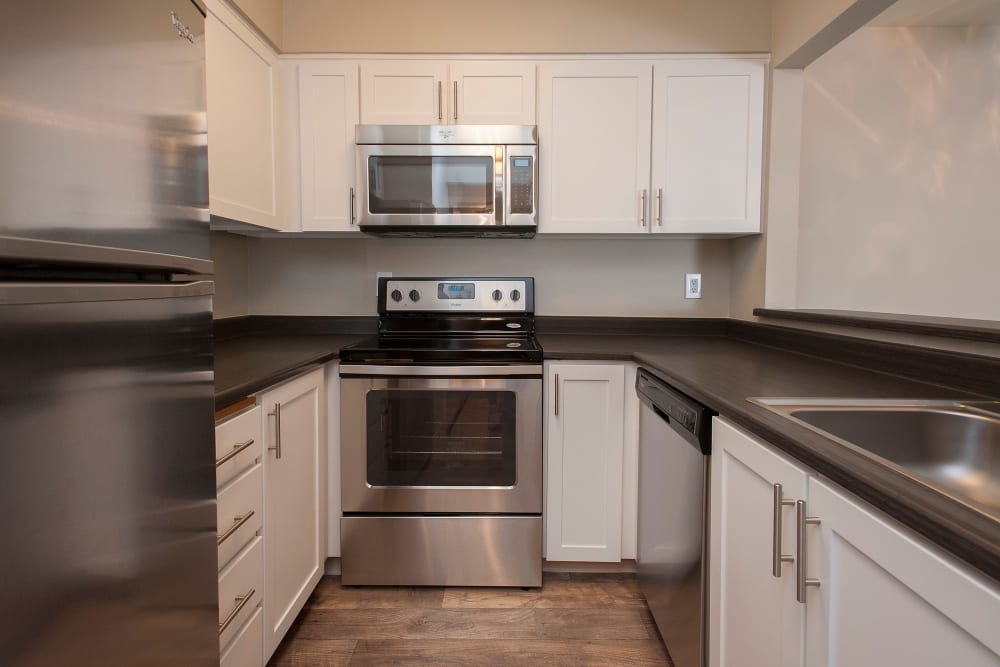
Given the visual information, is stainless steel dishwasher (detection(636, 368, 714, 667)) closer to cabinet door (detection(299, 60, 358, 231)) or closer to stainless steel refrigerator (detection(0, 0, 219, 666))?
stainless steel refrigerator (detection(0, 0, 219, 666))

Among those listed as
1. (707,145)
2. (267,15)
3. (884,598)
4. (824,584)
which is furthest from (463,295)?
(884,598)

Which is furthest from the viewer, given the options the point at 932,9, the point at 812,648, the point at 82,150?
the point at 932,9

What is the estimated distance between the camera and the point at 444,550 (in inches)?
80.0

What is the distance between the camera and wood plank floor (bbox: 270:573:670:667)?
5.56ft

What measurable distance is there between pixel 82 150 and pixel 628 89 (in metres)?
2.05

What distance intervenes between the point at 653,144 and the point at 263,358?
170cm

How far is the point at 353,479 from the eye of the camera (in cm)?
203

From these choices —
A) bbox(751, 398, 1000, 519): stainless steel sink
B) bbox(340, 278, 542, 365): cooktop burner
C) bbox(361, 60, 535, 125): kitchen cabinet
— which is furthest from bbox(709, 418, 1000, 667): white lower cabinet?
bbox(361, 60, 535, 125): kitchen cabinet

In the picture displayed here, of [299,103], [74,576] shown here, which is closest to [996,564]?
[74,576]

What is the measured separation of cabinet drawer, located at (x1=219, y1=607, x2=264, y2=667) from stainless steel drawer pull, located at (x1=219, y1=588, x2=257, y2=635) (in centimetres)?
6

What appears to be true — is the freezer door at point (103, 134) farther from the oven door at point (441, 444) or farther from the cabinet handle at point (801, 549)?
the oven door at point (441, 444)

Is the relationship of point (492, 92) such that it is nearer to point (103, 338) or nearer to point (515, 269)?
point (515, 269)

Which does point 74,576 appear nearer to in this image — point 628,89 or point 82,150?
point 82,150

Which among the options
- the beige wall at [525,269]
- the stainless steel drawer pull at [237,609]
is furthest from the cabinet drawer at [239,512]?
the beige wall at [525,269]
